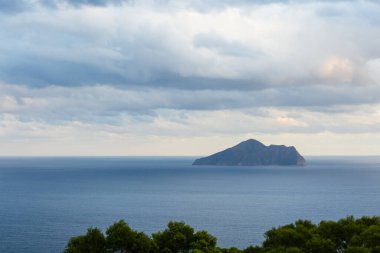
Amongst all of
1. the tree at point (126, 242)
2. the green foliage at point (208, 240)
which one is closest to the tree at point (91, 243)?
the green foliage at point (208, 240)

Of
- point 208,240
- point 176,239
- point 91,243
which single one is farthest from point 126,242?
point 208,240

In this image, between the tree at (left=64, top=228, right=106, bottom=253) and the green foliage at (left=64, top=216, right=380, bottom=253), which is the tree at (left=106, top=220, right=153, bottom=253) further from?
the tree at (left=64, top=228, right=106, bottom=253)

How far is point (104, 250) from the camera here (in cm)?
7950

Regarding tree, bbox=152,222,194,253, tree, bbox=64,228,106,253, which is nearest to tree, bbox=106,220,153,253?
tree, bbox=64,228,106,253

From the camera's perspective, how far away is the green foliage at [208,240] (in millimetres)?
76250

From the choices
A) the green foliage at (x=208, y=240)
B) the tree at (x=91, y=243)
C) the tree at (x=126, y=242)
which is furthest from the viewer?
the tree at (x=126, y=242)

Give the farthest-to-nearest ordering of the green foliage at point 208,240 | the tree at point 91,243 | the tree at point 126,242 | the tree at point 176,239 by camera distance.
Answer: the tree at point 176,239
the tree at point 126,242
the tree at point 91,243
the green foliage at point 208,240

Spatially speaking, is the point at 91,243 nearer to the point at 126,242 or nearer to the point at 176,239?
the point at 126,242

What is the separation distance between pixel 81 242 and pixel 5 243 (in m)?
71.9

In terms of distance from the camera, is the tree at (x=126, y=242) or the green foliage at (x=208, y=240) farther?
the tree at (x=126, y=242)

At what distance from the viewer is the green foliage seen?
76250 mm

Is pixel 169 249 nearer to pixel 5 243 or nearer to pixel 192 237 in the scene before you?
pixel 192 237

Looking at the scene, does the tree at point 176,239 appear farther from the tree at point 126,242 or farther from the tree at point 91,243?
the tree at point 91,243

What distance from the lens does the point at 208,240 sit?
82375mm
